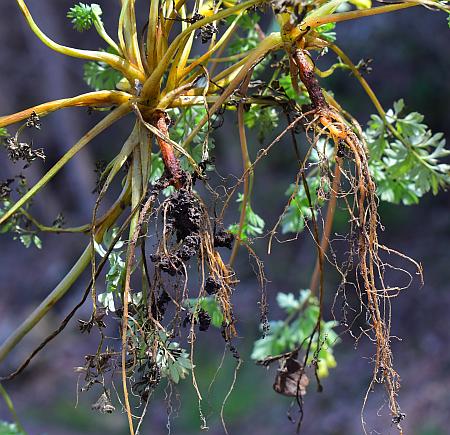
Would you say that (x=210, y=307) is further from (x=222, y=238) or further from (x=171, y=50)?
(x=171, y=50)

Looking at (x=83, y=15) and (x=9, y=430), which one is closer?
(x=83, y=15)

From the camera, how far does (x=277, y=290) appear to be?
23.0ft

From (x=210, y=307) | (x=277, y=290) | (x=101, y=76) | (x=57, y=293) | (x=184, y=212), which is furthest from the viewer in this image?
(x=277, y=290)

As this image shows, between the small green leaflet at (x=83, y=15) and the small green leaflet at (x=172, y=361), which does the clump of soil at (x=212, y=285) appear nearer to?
the small green leaflet at (x=172, y=361)

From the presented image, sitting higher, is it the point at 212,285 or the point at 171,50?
the point at 171,50

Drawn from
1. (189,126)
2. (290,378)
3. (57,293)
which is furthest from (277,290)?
(57,293)

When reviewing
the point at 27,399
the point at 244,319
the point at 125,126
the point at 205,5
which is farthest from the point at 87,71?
the point at 125,126

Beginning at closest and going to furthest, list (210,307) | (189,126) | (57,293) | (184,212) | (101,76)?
(184,212), (57,293), (189,126), (210,307), (101,76)

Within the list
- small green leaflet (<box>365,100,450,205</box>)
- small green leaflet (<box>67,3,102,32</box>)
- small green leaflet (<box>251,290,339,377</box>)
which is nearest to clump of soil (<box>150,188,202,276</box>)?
small green leaflet (<box>67,3,102,32</box>)

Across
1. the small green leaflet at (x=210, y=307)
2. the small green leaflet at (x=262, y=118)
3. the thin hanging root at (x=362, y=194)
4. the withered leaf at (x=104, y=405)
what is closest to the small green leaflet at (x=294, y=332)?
the small green leaflet at (x=210, y=307)

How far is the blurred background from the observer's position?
5.59 meters

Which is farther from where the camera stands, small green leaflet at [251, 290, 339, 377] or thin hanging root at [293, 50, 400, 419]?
small green leaflet at [251, 290, 339, 377]

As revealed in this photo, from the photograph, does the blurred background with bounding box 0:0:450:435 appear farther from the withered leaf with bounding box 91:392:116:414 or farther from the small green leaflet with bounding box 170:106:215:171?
the withered leaf with bounding box 91:392:116:414

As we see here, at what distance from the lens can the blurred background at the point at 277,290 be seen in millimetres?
5586
